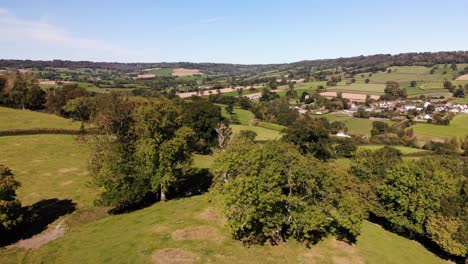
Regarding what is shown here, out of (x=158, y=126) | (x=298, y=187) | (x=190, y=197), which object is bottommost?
(x=190, y=197)

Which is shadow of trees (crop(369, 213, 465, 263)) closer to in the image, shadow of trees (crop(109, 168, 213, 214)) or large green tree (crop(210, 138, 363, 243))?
large green tree (crop(210, 138, 363, 243))

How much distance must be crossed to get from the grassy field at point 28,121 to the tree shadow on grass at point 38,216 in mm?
44698

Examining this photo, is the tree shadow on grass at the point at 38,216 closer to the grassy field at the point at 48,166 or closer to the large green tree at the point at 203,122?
the grassy field at the point at 48,166

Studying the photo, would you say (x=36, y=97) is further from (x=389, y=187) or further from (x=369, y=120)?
(x=369, y=120)

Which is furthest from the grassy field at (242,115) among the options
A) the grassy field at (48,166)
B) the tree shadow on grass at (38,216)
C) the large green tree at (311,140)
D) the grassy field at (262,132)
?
the tree shadow on grass at (38,216)

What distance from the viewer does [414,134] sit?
4670 inches

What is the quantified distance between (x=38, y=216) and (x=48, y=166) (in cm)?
2043

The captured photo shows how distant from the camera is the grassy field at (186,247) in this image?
104 feet

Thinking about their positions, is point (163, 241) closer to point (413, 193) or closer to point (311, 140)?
point (413, 193)

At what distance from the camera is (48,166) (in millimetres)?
58719

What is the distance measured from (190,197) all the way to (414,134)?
10306 centimetres

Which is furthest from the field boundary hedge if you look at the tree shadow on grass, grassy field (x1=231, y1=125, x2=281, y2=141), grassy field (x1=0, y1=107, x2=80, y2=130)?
grassy field (x1=231, y1=125, x2=281, y2=141)

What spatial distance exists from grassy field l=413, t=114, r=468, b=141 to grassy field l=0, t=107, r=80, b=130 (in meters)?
119

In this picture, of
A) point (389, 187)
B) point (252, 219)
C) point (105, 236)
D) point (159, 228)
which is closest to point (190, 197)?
point (159, 228)
